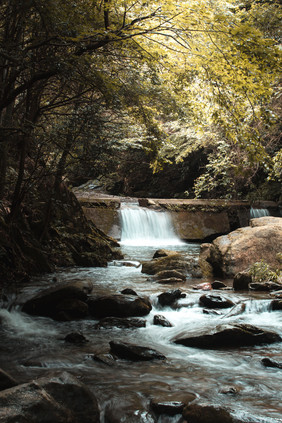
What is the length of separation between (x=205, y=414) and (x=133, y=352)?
4.70 feet

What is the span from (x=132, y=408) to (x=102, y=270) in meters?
6.33

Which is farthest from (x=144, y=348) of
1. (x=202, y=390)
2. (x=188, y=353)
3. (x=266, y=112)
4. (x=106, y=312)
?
(x=266, y=112)

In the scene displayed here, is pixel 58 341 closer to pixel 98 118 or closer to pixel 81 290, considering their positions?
pixel 81 290

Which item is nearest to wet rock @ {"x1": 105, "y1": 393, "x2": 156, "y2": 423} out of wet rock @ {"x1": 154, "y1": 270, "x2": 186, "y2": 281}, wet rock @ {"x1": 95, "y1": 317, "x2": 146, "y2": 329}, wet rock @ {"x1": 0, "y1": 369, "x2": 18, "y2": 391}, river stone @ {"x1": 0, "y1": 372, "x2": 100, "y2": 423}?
river stone @ {"x1": 0, "y1": 372, "x2": 100, "y2": 423}

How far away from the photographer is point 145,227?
48.2 ft

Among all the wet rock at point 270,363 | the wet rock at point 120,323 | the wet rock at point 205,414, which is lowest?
the wet rock at point 270,363

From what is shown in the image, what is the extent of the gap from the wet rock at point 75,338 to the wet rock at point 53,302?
0.88 metres

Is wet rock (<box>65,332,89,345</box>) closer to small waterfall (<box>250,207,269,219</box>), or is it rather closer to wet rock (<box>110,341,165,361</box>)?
wet rock (<box>110,341,165,361</box>)

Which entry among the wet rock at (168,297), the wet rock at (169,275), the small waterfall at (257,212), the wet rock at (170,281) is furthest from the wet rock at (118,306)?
the small waterfall at (257,212)

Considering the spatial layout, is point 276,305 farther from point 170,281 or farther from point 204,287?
point 170,281

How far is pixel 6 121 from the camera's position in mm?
6094

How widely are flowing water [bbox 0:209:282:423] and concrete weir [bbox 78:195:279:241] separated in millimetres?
7226

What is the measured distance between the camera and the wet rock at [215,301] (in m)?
6.06

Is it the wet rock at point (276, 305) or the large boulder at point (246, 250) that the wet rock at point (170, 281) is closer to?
the large boulder at point (246, 250)
